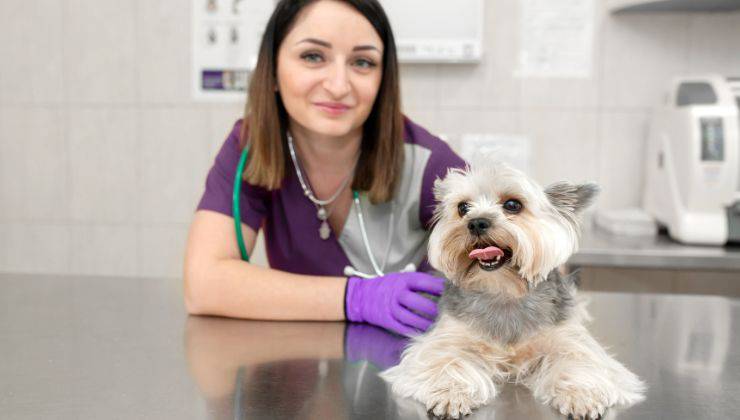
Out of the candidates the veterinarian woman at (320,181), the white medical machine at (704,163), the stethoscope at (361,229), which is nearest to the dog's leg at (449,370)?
the veterinarian woman at (320,181)

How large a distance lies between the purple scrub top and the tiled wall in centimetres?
113

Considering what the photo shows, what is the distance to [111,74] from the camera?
2893mm

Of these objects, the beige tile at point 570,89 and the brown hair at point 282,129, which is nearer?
the brown hair at point 282,129

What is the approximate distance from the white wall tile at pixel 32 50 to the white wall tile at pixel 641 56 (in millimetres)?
2194

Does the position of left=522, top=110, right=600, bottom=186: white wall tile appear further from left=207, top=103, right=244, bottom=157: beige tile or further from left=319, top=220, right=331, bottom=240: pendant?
left=319, top=220, right=331, bottom=240: pendant

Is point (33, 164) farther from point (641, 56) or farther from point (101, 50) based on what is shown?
point (641, 56)

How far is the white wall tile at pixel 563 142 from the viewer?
105 inches

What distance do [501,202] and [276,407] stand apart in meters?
0.41

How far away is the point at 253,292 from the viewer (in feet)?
4.25

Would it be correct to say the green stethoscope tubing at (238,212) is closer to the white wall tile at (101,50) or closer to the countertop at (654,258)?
the countertop at (654,258)

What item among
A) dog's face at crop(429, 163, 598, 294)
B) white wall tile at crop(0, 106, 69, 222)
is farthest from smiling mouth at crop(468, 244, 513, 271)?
white wall tile at crop(0, 106, 69, 222)

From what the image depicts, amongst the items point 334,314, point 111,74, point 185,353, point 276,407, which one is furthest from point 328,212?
point 111,74

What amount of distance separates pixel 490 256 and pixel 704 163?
1500 millimetres

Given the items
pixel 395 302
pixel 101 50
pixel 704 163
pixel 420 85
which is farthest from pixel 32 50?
pixel 704 163
